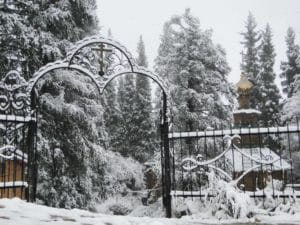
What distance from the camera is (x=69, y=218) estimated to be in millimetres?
4742

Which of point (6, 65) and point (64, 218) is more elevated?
point (6, 65)

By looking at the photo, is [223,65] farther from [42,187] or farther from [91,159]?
[42,187]

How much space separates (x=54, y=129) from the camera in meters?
12.9

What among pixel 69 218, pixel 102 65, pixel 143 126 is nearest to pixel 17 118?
pixel 102 65

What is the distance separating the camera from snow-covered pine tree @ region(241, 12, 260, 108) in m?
36.6

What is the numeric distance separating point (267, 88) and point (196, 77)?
19.4 metres

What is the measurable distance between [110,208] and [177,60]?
10.7m

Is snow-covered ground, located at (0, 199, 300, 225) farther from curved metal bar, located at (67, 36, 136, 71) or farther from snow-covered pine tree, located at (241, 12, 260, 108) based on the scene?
snow-covered pine tree, located at (241, 12, 260, 108)

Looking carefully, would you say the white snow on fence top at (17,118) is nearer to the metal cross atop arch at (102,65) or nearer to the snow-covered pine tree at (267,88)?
the metal cross atop arch at (102,65)

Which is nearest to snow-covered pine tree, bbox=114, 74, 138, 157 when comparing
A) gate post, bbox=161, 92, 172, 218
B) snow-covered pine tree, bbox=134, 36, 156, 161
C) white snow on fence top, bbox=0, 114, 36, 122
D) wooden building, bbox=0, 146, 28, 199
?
snow-covered pine tree, bbox=134, 36, 156, 161

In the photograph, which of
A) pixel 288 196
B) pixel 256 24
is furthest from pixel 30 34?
pixel 256 24

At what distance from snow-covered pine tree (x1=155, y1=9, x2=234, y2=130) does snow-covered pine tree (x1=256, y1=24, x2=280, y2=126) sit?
1558cm

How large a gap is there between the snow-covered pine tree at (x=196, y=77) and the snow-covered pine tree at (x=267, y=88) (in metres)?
15.6

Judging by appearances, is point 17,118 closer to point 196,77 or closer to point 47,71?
point 47,71
